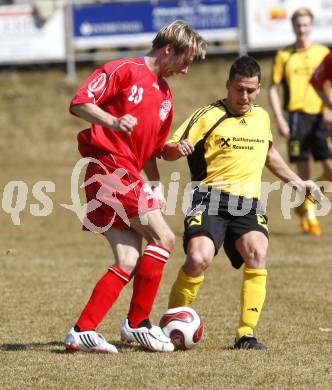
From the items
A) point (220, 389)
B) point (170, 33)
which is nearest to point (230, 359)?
point (220, 389)

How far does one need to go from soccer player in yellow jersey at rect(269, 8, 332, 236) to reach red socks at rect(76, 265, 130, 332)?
6.13 metres

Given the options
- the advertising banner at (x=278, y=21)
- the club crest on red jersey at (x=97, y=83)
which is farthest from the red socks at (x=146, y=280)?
the advertising banner at (x=278, y=21)

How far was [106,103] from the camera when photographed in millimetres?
6027

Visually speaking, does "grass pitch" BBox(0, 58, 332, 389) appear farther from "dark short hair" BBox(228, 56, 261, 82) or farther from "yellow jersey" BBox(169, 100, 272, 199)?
"dark short hair" BBox(228, 56, 261, 82)

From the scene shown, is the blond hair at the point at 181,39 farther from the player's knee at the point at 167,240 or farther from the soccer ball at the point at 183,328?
the soccer ball at the point at 183,328

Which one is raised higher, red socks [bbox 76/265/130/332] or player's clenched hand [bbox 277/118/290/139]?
red socks [bbox 76/265/130/332]

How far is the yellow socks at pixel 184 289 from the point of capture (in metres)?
6.30

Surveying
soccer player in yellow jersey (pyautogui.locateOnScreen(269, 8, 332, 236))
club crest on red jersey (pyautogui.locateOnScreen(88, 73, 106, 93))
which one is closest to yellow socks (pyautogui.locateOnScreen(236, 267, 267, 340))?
club crest on red jersey (pyautogui.locateOnScreen(88, 73, 106, 93))

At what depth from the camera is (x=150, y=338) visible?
6031mm

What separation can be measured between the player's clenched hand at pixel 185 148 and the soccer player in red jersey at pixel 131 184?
17 cm

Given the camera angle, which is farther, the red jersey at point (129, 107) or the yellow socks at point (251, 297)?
the yellow socks at point (251, 297)

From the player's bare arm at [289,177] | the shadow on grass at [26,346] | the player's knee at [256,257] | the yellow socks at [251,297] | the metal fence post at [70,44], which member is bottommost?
the metal fence post at [70,44]

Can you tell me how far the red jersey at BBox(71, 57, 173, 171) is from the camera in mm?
5926

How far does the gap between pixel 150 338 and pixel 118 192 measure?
840mm
